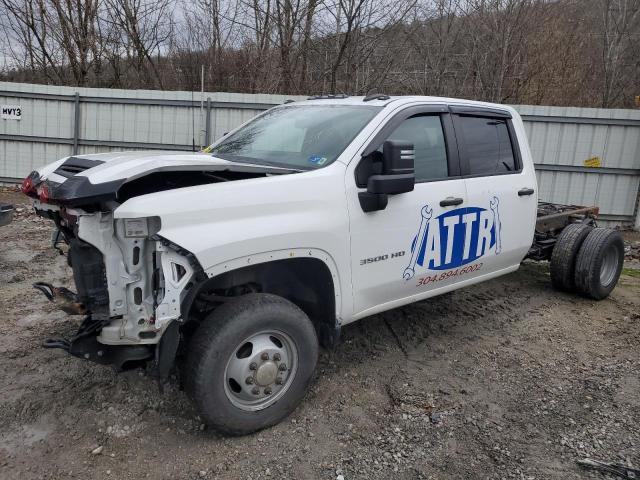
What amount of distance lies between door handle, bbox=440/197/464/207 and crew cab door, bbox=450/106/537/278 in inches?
6.9

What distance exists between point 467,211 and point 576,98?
12428mm

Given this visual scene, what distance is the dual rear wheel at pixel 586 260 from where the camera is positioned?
5742 millimetres

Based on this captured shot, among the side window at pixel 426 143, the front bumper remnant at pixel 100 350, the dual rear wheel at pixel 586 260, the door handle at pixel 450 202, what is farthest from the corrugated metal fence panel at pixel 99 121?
the front bumper remnant at pixel 100 350

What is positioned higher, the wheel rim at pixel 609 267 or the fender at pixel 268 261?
the fender at pixel 268 261

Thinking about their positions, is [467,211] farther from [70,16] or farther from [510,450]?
[70,16]

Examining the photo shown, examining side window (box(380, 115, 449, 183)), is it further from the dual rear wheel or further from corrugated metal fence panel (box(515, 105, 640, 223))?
corrugated metal fence panel (box(515, 105, 640, 223))

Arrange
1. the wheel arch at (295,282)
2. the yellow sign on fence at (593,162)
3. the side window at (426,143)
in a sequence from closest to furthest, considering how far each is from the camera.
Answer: the wheel arch at (295,282) < the side window at (426,143) < the yellow sign on fence at (593,162)

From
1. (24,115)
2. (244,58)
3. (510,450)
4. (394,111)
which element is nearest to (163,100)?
(24,115)

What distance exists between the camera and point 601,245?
575 centimetres

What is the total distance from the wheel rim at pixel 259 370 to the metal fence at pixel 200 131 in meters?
7.88

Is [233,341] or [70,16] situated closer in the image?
[233,341]

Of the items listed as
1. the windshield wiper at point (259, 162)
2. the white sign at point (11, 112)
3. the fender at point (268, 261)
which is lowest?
the fender at point (268, 261)

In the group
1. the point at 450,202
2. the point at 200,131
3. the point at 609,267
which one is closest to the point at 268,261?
the point at 450,202

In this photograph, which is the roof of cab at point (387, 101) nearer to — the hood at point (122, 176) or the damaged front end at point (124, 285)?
the hood at point (122, 176)
